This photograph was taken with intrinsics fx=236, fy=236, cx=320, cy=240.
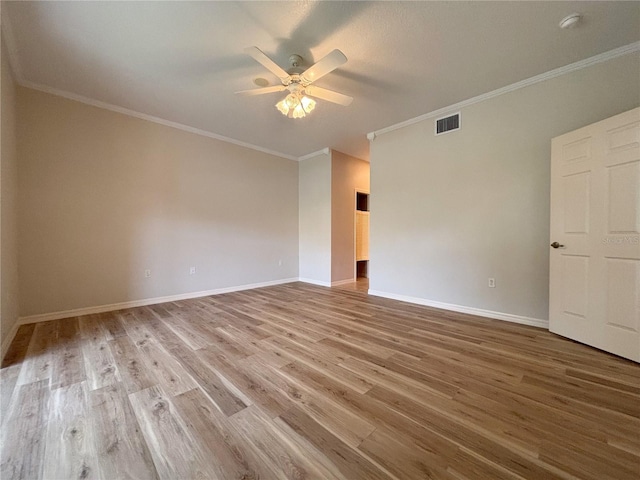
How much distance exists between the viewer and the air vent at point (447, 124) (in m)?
3.23

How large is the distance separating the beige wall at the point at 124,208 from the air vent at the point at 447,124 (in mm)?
3253

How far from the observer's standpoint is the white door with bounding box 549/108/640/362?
1.94m

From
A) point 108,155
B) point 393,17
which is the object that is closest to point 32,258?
point 108,155

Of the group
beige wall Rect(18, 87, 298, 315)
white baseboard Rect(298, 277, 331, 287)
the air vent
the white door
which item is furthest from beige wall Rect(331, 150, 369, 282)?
the white door

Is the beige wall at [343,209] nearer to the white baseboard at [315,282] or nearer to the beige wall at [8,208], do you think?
the white baseboard at [315,282]

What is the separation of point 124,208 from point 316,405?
12.1 ft

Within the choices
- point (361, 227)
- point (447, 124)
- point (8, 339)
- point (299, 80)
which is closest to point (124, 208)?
point (8, 339)

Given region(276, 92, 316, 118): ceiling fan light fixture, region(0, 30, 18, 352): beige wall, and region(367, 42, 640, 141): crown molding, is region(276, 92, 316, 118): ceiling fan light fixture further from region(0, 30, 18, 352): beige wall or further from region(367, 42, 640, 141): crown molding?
region(0, 30, 18, 352): beige wall

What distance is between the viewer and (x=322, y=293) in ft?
Answer: 14.2

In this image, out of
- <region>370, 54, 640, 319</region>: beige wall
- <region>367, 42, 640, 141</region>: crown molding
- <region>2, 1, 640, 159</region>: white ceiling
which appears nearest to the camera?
<region>2, 1, 640, 159</region>: white ceiling

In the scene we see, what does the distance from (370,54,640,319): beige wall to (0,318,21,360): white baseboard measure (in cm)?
428

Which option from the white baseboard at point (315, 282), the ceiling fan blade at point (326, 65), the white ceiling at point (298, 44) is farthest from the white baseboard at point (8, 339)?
the white baseboard at point (315, 282)

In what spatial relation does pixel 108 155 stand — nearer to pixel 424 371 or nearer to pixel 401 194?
pixel 401 194

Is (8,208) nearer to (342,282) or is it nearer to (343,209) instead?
(343,209)
